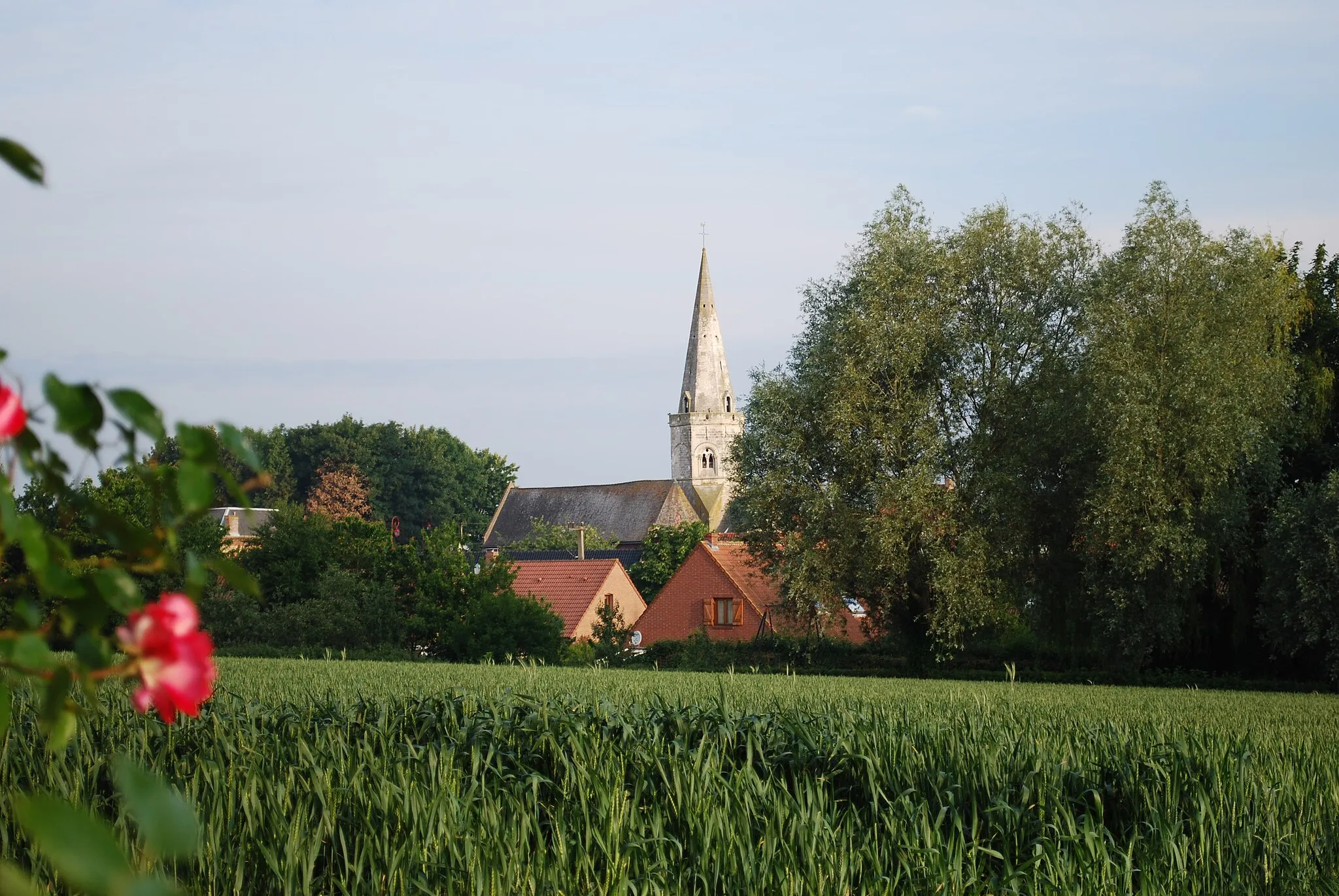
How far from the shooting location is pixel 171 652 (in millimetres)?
1329

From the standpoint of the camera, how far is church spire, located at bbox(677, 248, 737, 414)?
120 meters

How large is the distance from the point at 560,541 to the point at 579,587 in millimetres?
34075

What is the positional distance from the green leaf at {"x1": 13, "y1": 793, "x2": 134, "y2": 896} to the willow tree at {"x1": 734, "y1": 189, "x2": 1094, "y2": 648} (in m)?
30.8

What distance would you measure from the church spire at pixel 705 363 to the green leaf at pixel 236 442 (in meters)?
118

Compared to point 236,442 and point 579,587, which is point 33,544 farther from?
point 579,587

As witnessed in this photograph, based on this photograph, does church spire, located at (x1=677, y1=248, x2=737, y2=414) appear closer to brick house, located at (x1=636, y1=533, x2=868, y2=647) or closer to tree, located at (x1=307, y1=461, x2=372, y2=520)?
tree, located at (x1=307, y1=461, x2=372, y2=520)

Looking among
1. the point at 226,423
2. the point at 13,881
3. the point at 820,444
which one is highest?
the point at 820,444

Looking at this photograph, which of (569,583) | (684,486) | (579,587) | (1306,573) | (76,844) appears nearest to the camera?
(76,844)

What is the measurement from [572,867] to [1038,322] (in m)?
30.4

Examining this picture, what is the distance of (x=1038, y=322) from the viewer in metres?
33.7

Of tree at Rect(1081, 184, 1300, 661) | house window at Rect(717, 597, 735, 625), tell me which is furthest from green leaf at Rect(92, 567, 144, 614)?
house window at Rect(717, 597, 735, 625)

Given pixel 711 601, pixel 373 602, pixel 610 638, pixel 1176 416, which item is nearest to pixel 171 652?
pixel 1176 416

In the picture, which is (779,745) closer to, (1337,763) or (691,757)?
(691,757)

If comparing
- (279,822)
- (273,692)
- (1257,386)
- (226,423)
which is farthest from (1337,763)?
(1257,386)
